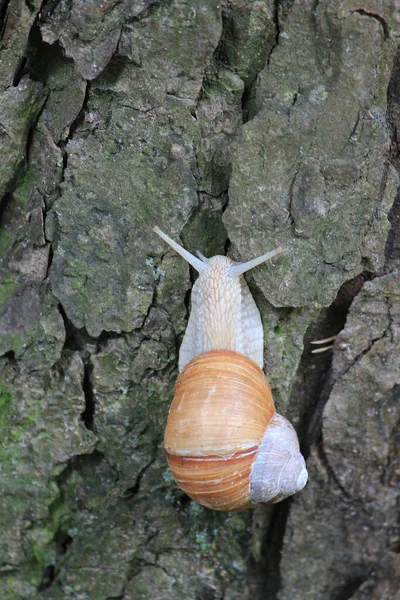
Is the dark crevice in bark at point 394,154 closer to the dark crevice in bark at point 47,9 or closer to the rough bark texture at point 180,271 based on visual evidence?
the rough bark texture at point 180,271

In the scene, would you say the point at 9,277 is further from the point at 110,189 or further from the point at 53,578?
the point at 53,578

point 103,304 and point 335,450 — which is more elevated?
point 103,304

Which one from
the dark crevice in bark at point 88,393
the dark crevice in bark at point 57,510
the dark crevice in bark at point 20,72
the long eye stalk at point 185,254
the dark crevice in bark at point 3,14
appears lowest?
the dark crevice in bark at point 57,510

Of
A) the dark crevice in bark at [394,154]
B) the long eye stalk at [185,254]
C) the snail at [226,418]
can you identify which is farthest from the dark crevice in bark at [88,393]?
the dark crevice in bark at [394,154]

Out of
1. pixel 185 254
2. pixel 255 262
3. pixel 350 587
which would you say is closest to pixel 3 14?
pixel 185 254

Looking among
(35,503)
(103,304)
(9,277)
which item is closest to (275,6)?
(103,304)

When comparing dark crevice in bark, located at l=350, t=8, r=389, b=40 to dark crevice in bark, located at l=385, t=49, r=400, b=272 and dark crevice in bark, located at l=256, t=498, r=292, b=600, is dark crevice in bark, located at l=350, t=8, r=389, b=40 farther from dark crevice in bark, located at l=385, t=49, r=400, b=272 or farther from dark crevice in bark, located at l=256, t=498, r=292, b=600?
dark crevice in bark, located at l=256, t=498, r=292, b=600

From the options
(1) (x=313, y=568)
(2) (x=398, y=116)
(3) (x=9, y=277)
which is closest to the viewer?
(2) (x=398, y=116)
